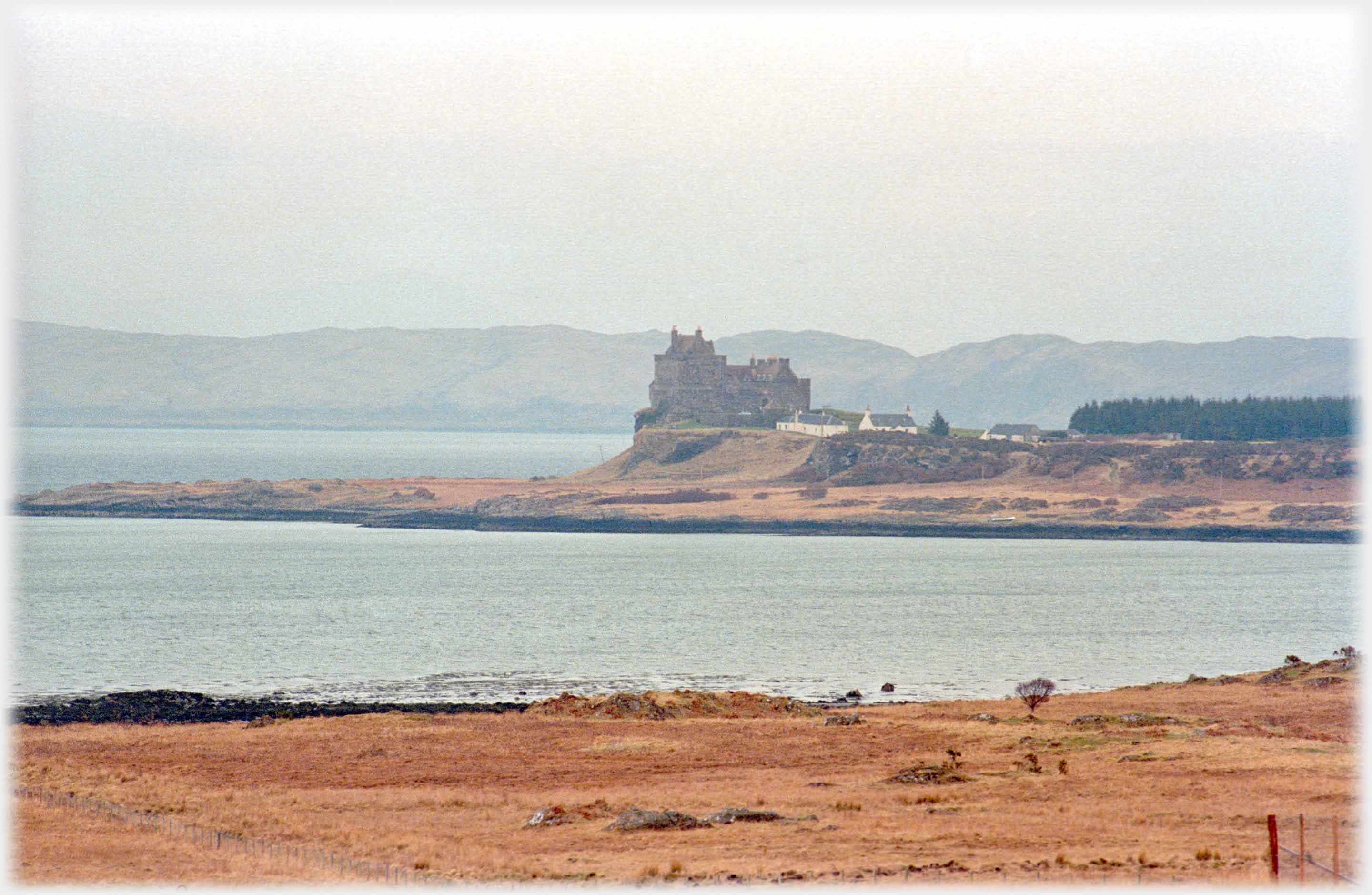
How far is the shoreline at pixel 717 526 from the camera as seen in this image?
117 m

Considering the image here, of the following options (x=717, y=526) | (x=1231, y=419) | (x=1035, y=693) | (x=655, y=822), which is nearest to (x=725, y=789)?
(x=655, y=822)

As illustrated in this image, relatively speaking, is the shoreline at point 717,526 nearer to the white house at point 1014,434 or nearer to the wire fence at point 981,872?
the white house at point 1014,434

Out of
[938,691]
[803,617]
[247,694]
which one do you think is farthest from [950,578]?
[247,694]

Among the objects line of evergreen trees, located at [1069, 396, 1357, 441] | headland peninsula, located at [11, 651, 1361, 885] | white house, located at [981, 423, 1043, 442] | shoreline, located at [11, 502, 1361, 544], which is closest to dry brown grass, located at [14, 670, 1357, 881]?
headland peninsula, located at [11, 651, 1361, 885]

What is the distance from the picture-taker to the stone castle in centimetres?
17188

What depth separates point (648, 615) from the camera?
70.6 metres

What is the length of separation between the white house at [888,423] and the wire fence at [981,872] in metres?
131

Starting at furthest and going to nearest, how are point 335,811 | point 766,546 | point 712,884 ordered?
point 766,546 < point 335,811 < point 712,884

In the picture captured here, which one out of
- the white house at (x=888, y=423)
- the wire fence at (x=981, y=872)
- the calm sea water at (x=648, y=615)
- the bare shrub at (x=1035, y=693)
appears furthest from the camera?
the white house at (x=888, y=423)

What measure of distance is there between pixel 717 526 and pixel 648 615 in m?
56.9

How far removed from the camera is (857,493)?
137 meters

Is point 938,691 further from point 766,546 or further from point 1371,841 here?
point 766,546

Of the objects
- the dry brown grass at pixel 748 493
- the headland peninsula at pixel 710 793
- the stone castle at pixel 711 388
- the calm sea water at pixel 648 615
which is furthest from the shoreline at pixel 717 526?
the headland peninsula at pixel 710 793

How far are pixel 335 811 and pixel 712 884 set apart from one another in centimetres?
1040
